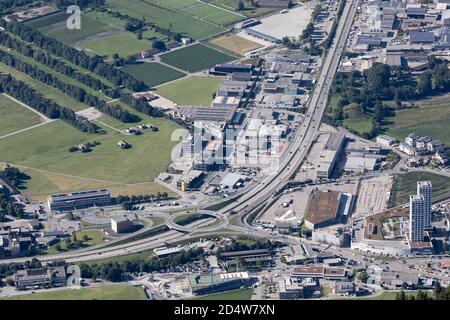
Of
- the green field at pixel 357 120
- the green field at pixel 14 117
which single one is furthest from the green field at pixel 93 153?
the green field at pixel 357 120

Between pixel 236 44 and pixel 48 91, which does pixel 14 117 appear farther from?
pixel 236 44

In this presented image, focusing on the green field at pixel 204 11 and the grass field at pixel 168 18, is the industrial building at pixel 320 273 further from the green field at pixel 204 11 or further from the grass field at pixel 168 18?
the green field at pixel 204 11

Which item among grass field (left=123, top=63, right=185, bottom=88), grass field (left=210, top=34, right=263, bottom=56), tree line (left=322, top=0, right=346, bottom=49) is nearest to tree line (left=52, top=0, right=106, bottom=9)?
grass field (left=210, top=34, right=263, bottom=56)

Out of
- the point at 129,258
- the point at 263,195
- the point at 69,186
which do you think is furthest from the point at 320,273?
the point at 69,186

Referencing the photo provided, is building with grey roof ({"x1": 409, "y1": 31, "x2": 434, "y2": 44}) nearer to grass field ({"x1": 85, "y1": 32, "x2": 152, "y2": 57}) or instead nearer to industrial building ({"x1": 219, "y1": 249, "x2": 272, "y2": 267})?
grass field ({"x1": 85, "y1": 32, "x2": 152, "y2": 57})
